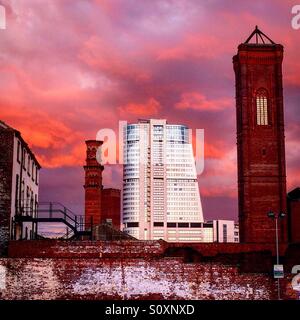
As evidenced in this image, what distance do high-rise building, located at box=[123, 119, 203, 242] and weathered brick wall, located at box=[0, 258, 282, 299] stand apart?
411 feet

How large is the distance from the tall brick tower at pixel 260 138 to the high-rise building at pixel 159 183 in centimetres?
10571

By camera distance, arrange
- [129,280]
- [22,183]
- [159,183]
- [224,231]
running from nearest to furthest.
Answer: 1. [129,280]
2. [22,183]
3. [224,231]
4. [159,183]

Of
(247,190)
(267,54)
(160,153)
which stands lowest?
(247,190)

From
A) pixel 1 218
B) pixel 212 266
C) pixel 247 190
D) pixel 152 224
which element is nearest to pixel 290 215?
pixel 247 190

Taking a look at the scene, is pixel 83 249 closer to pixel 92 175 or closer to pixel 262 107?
pixel 262 107

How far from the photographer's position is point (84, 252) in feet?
92.8

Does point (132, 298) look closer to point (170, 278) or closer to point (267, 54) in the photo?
point (170, 278)

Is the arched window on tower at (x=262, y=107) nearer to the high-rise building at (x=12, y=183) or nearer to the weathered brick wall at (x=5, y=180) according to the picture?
the high-rise building at (x=12, y=183)

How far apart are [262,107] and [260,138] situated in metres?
2.67

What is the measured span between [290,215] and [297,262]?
48.3ft

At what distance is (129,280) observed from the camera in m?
27.1

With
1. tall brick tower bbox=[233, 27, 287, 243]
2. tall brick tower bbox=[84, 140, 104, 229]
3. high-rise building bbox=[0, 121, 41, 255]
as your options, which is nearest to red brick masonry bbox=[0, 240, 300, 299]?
high-rise building bbox=[0, 121, 41, 255]

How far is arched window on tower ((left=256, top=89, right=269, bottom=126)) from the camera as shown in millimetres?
48312

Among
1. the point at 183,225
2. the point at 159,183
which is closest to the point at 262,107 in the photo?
the point at 183,225
